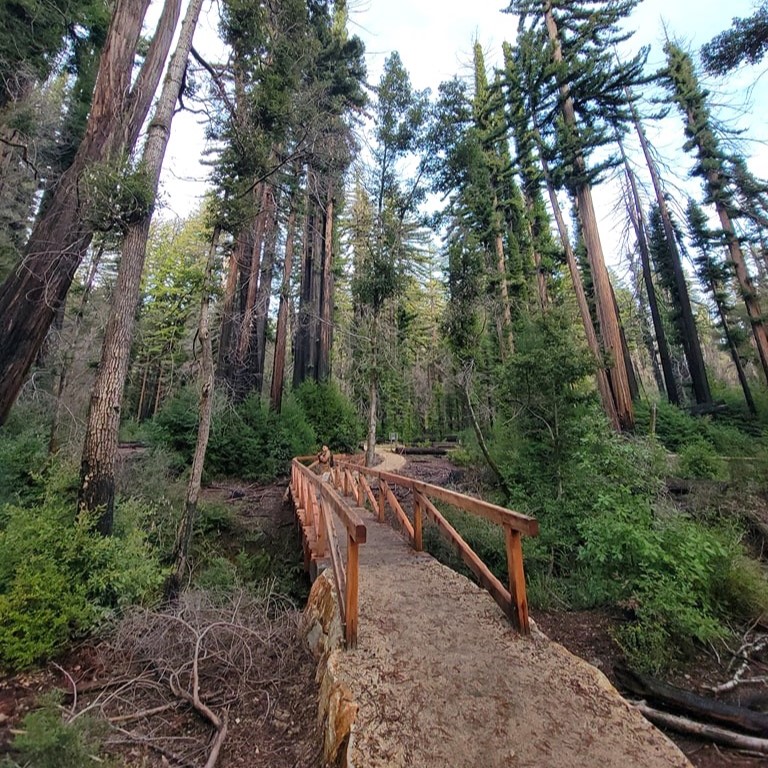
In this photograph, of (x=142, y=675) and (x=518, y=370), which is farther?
(x=518, y=370)

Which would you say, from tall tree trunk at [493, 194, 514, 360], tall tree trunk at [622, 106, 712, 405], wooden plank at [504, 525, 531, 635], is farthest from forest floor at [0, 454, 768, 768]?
tall tree trunk at [622, 106, 712, 405]

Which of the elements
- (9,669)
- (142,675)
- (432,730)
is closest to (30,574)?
(9,669)

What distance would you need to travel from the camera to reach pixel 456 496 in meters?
3.56

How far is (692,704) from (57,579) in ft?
17.3

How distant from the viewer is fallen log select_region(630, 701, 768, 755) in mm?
2375

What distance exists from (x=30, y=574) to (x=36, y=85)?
447 inches

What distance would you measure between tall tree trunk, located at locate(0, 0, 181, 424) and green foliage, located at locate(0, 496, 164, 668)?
269 centimetres

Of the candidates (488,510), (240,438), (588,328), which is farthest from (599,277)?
(240,438)

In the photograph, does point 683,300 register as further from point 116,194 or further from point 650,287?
point 116,194

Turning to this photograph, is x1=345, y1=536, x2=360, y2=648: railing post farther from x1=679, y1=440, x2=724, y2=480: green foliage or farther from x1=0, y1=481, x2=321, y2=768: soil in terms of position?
x1=679, y1=440, x2=724, y2=480: green foliage

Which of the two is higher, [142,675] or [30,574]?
[30,574]

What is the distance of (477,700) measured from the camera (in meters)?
2.13

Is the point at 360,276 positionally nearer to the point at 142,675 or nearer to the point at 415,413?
the point at 142,675

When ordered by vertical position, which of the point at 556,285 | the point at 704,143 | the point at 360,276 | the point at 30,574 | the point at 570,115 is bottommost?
the point at 30,574
